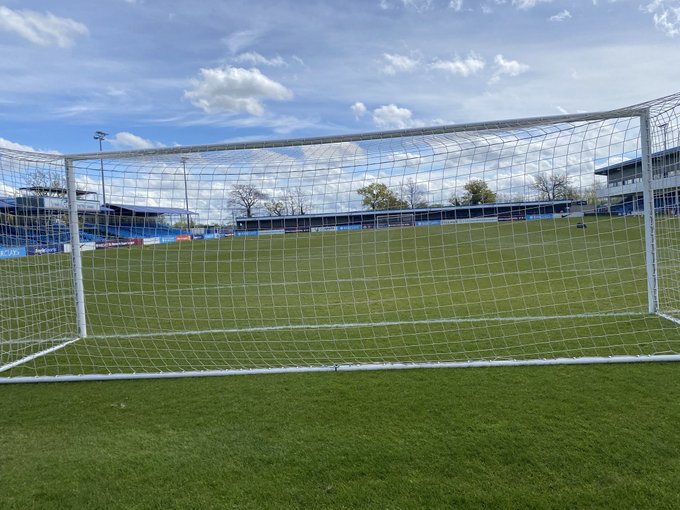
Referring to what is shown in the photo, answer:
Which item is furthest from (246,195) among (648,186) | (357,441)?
(648,186)

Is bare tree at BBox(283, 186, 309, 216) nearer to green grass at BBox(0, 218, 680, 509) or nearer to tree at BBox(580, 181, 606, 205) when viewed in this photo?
green grass at BBox(0, 218, 680, 509)

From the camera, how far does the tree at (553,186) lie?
4.81m

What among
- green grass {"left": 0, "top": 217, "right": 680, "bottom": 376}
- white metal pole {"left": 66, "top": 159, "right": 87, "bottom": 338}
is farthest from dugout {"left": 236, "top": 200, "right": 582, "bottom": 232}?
white metal pole {"left": 66, "top": 159, "right": 87, "bottom": 338}

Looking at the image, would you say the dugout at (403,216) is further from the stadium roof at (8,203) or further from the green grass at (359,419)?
the stadium roof at (8,203)

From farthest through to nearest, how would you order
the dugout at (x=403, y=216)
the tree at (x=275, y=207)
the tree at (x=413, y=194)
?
the dugout at (x=403, y=216)
the tree at (x=275, y=207)
the tree at (x=413, y=194)

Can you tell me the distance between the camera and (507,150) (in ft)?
14.5

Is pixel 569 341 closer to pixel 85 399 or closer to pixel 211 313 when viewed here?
pixel 85 399

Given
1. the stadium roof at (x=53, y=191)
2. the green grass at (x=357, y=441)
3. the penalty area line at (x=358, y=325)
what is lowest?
the green grass at (x=357, y=441)

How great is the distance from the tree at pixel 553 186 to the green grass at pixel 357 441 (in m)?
2.23

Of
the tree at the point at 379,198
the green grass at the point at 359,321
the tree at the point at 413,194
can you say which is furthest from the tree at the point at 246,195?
the tree at the point at 413,194

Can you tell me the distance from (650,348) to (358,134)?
3.28 metres

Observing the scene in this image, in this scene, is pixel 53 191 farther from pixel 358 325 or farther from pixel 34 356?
pixel 358 325

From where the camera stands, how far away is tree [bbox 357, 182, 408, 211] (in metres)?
4.84

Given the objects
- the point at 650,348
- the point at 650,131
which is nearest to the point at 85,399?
the point at 650,348
